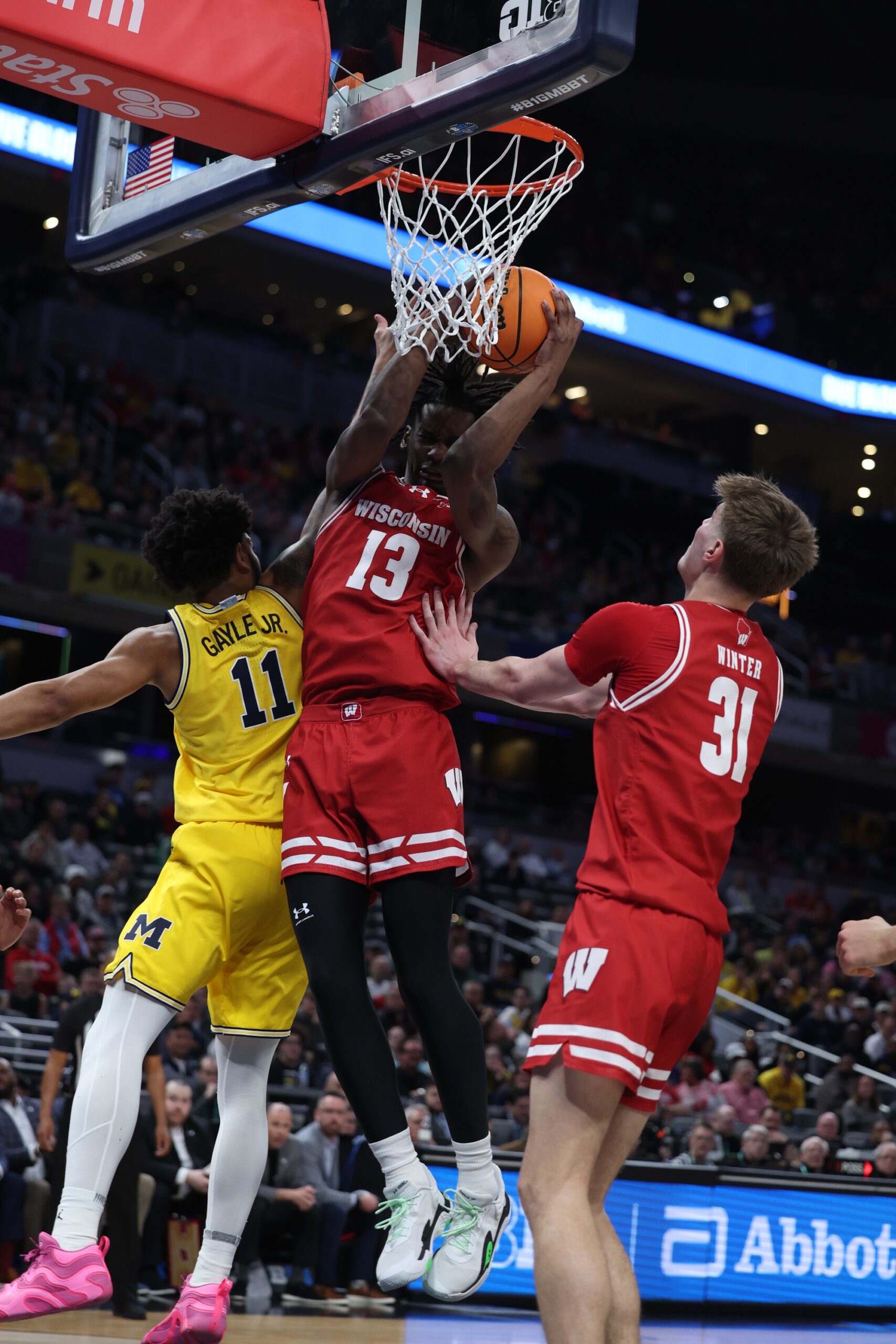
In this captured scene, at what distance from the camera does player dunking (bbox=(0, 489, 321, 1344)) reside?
4520 millimetres

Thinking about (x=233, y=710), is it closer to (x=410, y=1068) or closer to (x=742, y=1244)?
(x=742, y=1244)

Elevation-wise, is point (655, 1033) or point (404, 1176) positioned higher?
point (655, 1033)

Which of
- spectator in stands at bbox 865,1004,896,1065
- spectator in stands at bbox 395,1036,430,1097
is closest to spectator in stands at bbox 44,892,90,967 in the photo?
spectator in stands at bbox 395,1036,430,1097

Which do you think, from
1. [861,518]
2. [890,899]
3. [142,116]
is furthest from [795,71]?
[142,116]

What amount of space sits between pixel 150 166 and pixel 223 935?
2.70 meters

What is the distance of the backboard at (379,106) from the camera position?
13.2 feet

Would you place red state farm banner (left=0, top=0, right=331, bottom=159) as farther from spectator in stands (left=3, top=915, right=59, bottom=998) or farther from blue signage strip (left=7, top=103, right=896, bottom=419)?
blue signage strip (left=7, top=103, right=896, bottom=419)

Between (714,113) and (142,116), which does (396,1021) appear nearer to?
(142,116)

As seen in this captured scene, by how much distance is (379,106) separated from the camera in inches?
181

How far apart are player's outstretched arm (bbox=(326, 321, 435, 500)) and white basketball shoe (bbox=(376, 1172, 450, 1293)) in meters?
2.23

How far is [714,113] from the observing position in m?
31.2

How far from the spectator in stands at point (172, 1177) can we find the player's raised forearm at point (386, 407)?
19.5ft

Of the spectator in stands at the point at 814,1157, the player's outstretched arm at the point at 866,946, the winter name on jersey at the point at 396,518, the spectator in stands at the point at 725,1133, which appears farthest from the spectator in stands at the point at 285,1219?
the player's outstretched arm at the point at 866,946

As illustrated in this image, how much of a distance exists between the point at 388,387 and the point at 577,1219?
250cm
